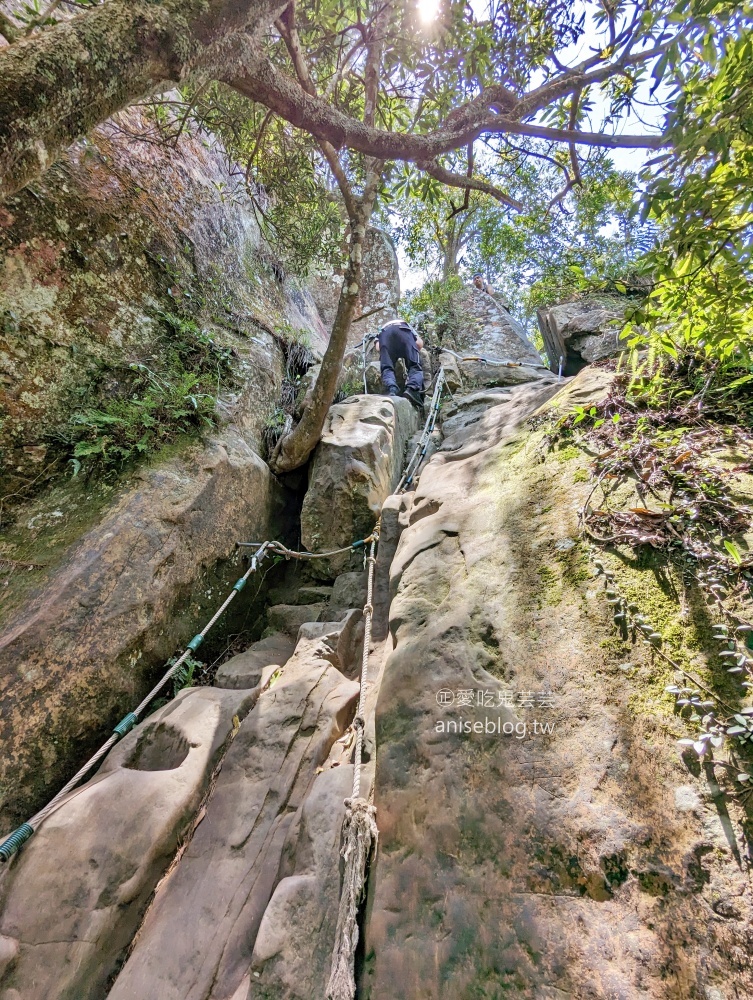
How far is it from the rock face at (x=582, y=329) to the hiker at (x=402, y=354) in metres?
2.37

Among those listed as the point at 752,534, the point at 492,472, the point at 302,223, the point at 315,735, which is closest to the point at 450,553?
the point at 492,472

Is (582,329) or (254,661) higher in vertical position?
(582,329)

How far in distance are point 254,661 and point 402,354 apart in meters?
6.32

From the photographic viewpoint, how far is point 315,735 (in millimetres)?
2795

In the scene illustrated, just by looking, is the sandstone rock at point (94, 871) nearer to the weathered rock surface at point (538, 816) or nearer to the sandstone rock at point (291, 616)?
the weathered rock surface at point (538, 816)

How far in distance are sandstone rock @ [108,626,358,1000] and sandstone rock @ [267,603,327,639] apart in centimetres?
104

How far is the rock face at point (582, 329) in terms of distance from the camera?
6.55m

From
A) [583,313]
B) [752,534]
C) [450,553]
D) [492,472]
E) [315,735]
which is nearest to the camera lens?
[752,534]

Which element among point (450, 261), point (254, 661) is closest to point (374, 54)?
point (254, 661)

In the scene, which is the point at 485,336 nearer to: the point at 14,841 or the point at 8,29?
the point at 8,29

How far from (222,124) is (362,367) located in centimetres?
407

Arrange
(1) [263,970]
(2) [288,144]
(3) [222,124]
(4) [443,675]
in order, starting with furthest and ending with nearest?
(2) [288,144] < (3) [222,124] < (4) [443,675] < (1) [263,970]

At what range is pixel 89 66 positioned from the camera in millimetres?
2324

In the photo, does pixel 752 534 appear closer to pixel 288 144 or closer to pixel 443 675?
pixel 443 675
